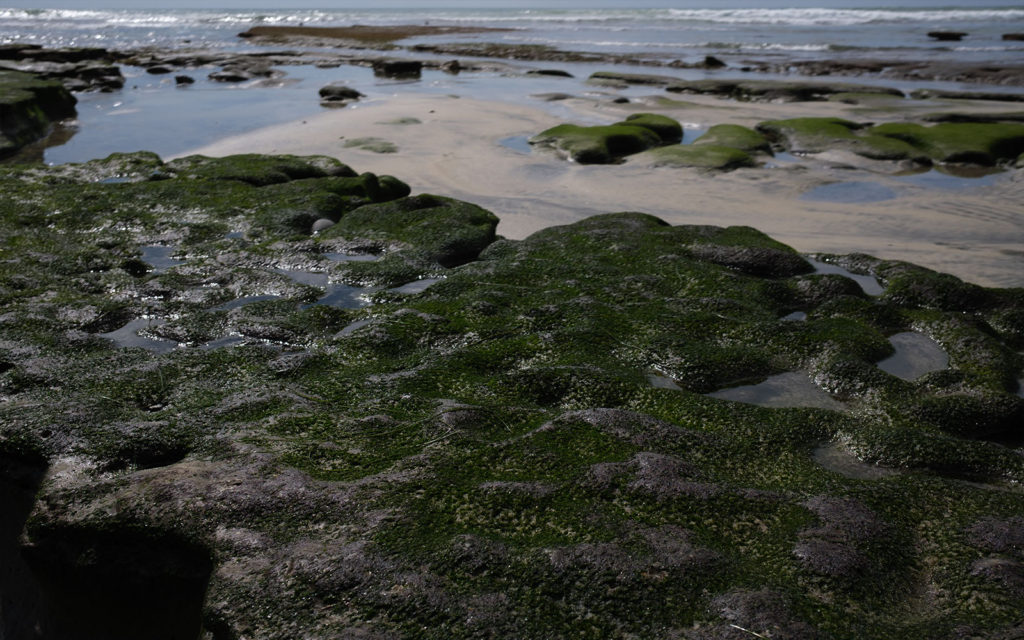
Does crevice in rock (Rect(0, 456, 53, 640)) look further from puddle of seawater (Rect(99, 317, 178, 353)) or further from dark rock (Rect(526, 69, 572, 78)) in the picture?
dark rock (Rect(526, 69, 572, 78))

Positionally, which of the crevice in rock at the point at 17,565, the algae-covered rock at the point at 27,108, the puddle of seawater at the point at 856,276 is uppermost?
the algae-covered rock at the point at 27,108

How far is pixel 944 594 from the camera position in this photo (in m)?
3.43

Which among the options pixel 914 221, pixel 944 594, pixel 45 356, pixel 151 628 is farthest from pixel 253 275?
pixel 914 221

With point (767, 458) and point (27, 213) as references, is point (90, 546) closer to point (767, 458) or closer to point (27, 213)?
point (767, 458)

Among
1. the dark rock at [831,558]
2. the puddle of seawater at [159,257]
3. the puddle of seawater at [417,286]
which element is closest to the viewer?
the dark rock at [831,558]

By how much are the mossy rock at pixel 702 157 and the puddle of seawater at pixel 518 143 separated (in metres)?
2.64

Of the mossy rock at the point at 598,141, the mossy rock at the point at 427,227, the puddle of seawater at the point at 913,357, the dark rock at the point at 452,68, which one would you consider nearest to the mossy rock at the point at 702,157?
the mossy rock at the point at 598,141

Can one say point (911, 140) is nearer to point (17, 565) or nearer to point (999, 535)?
point (999, 535)

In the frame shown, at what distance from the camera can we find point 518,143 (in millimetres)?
16938

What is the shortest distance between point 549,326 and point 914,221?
756cm

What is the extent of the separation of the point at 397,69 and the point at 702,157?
2264 cm

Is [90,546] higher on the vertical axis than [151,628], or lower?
higher

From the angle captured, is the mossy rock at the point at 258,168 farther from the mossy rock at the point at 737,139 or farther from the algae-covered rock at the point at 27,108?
the mossy rock at the point at 737,139

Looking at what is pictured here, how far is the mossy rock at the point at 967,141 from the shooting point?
14852 mm
